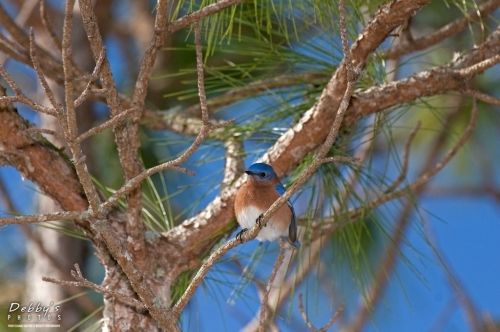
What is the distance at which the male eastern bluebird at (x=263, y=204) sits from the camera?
2.05m

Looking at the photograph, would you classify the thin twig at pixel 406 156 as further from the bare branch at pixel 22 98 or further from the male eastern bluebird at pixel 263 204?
the bare branch at pixel 22 98

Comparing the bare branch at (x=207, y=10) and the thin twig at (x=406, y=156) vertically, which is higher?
the bare branch at (x=207, y=10)

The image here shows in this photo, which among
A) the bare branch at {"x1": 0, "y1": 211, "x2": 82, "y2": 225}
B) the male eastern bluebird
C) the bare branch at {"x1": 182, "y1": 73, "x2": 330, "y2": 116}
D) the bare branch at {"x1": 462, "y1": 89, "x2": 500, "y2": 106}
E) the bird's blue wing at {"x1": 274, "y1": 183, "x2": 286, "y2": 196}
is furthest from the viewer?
the bare branch at {"x1": 182, "y1": 73, "x2": 330, "y2": 116}

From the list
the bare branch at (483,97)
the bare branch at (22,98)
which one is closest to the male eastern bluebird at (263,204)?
the bare branch at (483,97)

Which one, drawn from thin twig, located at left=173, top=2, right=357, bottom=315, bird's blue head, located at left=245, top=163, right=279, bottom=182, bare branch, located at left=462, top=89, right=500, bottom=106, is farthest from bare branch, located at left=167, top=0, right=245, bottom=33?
bare branch, located at left=462, top=89, right=500, bottom=106

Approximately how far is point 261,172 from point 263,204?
13 centimetres

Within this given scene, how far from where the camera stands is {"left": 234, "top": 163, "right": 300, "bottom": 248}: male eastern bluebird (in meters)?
2.05

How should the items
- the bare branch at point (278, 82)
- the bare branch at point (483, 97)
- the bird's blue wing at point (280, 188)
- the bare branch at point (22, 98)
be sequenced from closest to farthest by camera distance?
1. the bare branch at point (22, 98)
2. the bare branch at point (483, 97)
3. the bird's blue wing at point (280, 188)
4. the bare branch at point (278, 82)

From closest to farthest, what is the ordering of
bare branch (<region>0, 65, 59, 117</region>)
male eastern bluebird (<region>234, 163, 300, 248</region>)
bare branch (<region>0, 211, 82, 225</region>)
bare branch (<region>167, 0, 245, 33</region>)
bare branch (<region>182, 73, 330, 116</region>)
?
bare branch (<region>0, 65, 59, 117</region>), bare branch (<region>0, 211, 82, 225</region>), bare branch (<region>167, 0, 245, 33</region>), male eastern bluebird (<region>234, 163, 300, 248</region>), bare branch (<region>182, 73, 330, 116</region>)

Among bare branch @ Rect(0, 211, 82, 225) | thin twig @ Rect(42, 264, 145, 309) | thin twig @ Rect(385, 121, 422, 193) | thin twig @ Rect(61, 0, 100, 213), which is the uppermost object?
thin twig @ Rect(385, 121, 422, 193)

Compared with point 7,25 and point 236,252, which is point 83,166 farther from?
point 7,25

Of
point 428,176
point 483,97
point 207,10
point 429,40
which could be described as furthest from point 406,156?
point 207,10

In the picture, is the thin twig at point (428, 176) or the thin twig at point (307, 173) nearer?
the thin twig at point (307, 173)

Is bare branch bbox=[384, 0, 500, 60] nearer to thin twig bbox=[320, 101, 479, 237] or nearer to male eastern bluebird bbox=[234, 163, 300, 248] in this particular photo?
thin twig bbox=[320, 101, 479, 237]
